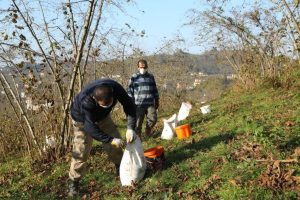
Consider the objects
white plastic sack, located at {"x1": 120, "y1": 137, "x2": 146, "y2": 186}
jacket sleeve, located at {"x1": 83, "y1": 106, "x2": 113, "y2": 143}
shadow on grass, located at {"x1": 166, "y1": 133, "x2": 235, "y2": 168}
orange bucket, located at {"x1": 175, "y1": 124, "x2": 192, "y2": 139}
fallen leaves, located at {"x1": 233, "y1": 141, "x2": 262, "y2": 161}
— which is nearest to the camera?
fallen leaves, located at {"x1": 233, "y1": 141, "x2": 262, "y2": 161}

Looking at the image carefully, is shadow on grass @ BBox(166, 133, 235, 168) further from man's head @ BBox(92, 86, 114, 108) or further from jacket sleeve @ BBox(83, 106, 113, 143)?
man's head @ BBox(92, 86, 114, 108)

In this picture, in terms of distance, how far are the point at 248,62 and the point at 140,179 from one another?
37.7 feet

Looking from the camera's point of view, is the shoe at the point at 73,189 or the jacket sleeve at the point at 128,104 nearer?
the jacket sleeve at the point at 128,104

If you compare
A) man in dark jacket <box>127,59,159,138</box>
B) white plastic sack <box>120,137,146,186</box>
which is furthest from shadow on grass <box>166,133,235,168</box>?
man in dark jacket <box>127,59,159,138</box>

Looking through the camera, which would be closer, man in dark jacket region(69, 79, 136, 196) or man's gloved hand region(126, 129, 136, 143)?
man in dark jacket region(69, 79, 136, 196)

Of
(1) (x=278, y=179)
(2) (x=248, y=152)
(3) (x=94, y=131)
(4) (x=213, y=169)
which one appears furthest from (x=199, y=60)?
(1) (x=278, y=179)

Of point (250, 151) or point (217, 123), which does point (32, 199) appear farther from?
point (217, 123)

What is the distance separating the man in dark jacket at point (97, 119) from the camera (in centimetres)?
542

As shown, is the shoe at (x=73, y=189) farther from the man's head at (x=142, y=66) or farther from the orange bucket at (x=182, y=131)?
the man's head at (x=142, y=66)

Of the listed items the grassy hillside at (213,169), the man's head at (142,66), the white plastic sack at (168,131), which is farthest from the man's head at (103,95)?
the white plastic sack at (168,131)

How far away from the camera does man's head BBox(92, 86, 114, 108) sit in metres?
5.20

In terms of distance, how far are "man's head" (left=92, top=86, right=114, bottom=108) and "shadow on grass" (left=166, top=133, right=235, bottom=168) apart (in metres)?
1.63

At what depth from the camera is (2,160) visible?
458 inches

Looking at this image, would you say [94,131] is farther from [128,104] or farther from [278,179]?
[278,179]
